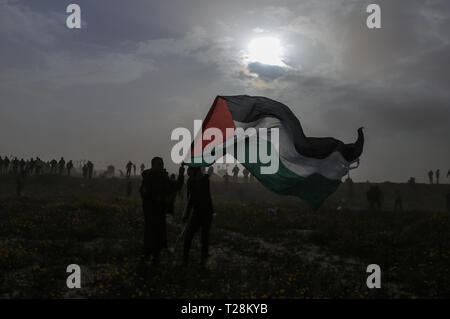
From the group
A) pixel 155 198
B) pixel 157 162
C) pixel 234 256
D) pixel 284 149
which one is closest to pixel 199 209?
pixel 155 198

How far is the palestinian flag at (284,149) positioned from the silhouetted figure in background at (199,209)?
703mm

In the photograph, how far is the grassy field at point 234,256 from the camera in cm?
816

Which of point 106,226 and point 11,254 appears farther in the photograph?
point 106,226

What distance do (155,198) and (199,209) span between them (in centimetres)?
120

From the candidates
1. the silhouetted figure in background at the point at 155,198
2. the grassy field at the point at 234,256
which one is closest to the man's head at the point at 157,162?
the silhouetted figure in background at the point at 155,198

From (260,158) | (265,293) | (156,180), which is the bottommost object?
(265,293)

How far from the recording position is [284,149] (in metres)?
9.85

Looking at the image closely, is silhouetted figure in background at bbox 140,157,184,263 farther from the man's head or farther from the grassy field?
the grassy field

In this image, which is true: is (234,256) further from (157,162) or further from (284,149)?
(157,162)
